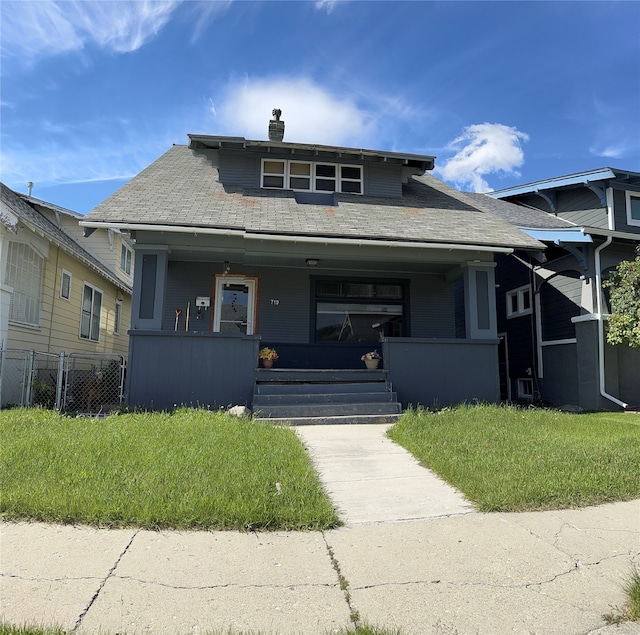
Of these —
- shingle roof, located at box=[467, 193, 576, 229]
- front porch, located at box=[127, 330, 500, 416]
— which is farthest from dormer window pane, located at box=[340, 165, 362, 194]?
front porch, located at box=[127, 330, 500, 416]

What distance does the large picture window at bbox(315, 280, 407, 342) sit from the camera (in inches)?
445

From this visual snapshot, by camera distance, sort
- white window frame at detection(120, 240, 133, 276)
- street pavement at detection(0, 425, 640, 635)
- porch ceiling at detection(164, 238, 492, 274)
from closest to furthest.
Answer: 1. street pavement at detection(0, 425, 640, 635)
2. porch ceiling at detection(164, 238, 492, 274)
3. white window frame at detection(120, 240, 133, 276)

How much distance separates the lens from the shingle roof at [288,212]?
902 centimetres

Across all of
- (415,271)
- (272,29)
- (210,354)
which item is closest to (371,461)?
(210,354)

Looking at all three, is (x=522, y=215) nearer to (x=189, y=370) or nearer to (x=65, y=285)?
(x=189, y=370)

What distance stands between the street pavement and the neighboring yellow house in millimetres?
6277

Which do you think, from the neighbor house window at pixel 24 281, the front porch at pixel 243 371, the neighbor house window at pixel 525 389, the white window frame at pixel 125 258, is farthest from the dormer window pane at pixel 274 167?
the neighbor house window at pixel 525 389

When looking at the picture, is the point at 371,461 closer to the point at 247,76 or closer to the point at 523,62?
the point at 247,76

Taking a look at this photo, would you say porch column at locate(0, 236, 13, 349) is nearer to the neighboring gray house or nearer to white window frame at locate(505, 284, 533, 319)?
the neighboring gray house

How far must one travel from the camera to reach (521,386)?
1379 cm

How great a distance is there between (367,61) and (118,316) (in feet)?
39.5

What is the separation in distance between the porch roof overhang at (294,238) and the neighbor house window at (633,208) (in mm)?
5495

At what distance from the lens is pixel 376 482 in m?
4.70

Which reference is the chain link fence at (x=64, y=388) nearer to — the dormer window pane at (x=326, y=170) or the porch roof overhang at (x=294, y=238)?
the porch roof overhang at (x=294, y=238)
